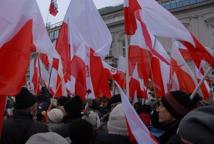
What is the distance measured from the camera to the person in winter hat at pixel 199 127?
4.76 feet

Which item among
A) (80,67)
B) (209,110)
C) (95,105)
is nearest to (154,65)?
(80,67)

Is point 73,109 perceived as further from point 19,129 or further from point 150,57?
point 150,57

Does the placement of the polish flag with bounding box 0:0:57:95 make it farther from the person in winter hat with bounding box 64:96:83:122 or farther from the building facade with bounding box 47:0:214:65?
the building facade with bounding box 47:0:214:65

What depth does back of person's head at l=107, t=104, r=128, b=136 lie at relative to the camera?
115 inches

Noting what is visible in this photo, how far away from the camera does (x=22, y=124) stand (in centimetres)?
343

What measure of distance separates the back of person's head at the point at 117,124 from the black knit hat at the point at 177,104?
1.43ft

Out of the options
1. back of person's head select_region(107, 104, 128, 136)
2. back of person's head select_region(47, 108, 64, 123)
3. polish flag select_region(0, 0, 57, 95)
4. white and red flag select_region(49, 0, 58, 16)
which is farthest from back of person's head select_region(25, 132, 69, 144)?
white and red flag select_region(49, 0, 58, 16)

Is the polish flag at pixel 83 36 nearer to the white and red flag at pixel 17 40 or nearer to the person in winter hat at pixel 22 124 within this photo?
the person in winter hat at pixel 22 124

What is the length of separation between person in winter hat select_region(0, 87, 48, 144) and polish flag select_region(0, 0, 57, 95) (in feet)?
1.97

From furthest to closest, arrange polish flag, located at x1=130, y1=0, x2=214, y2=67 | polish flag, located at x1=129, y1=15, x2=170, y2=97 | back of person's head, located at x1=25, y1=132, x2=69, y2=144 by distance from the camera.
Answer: polish flag, located at x1=129, y1=15, x2=170, y2=97, polish flag, located at x1=130, y1=0, x2=214, y2=67, back of person's head, located at x1=25, y1=132, x2=69, y2=144

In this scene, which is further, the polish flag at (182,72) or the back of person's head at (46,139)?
the polish flag at (182,72)

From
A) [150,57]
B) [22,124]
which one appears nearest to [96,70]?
[150,57]

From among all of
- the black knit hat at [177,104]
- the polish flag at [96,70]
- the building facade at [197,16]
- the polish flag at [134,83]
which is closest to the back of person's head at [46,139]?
the black knit hat at [177,104]

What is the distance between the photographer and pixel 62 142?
237 cm
